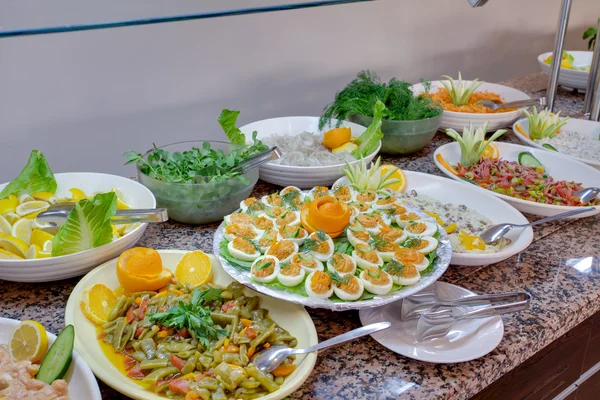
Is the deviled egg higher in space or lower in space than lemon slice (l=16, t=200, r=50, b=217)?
lower

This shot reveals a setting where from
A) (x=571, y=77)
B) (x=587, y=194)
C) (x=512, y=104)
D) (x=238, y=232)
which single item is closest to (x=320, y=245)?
(x=238, y=232)

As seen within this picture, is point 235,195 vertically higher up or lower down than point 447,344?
higher up

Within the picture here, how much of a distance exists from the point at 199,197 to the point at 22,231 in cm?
43

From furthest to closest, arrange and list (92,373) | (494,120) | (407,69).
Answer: (407,69)
(494,120)
(92,373)

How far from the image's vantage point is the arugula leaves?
3.69 ft

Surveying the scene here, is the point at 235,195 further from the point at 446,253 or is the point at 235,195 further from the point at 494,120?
the point at 494,120

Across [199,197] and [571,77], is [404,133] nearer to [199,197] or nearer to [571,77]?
[199,197]

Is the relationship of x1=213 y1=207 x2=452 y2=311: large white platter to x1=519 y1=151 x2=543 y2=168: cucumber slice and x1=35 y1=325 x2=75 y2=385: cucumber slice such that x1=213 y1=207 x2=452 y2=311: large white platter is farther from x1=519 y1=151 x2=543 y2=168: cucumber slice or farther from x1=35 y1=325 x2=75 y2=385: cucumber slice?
x1=519 y1=151 x2=543 y2=168: cucumber slice

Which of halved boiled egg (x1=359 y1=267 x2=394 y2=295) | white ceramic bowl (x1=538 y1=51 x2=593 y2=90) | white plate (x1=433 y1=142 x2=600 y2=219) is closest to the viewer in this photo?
halved boiled egg (x1=359 y1=267 x2=394 y2=295)

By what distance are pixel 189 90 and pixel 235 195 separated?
1.19 meters

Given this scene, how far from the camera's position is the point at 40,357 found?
1.06m

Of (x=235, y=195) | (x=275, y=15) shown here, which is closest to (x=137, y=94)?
(x=275, y=15)

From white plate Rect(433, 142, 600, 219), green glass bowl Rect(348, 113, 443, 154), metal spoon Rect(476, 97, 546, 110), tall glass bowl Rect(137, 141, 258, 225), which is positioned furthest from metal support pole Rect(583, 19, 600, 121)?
tall glass bowl Rect(137, 141, 258, 225)

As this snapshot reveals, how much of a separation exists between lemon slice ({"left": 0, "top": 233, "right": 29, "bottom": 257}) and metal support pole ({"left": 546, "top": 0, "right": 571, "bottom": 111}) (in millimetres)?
1896
